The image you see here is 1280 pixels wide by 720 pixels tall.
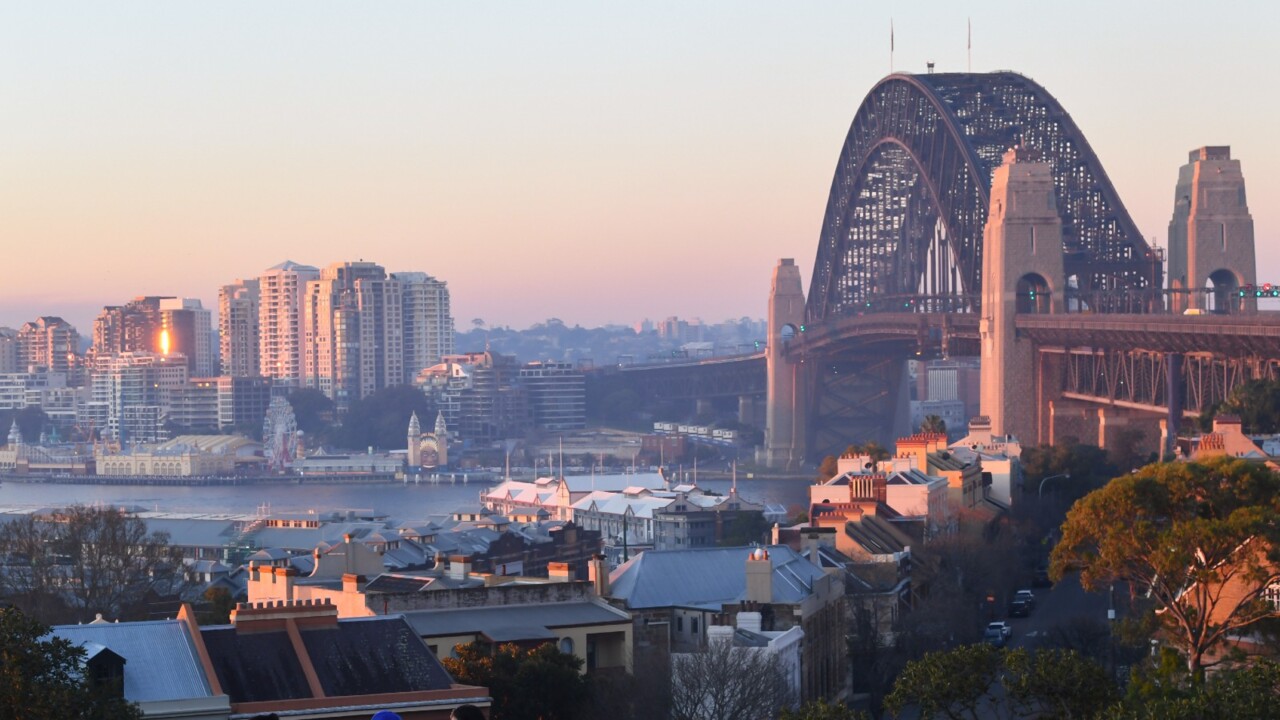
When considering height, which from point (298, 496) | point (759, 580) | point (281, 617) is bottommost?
point (298, 496)

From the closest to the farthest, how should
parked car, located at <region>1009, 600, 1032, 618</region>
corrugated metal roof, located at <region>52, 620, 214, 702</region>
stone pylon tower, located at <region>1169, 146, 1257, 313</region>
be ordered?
corrugated metal roof, located at <region>52, 620, 214, 702</region> < parked car, located at <region>1009, 600, 1032, 618</region> < stone pylon tower, located at <region>1169, 146, 1257, 313</region>

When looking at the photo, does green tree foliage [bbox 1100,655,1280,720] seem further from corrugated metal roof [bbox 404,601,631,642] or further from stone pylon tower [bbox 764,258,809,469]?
stone pylon tower [bbox 764,258,809,469]

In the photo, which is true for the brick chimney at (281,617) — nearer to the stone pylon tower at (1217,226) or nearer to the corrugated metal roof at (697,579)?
the corrugated metal roof at (697,579)

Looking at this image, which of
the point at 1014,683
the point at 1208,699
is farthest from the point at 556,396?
the point at 1208,699

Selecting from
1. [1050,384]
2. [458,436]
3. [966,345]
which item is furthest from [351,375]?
[1050,384]

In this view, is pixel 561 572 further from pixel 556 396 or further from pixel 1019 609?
pixel 556 396

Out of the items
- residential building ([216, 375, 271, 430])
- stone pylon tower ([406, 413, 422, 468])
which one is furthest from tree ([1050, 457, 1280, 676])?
residential building ([216, 375, 271, 430])
